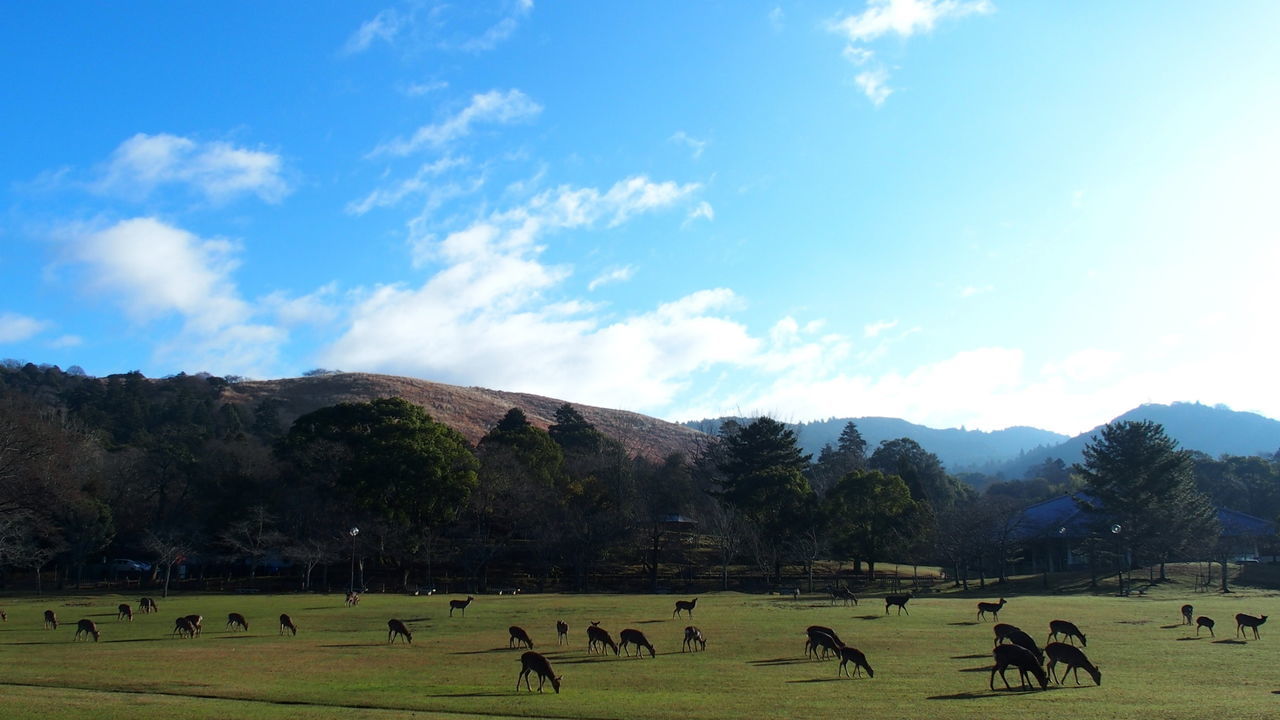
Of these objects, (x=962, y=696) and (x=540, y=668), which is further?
(x=540, y=668)

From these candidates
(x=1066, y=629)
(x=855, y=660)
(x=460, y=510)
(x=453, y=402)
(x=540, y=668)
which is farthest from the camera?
(x=453, y=402)

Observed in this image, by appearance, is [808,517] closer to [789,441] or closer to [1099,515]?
[789,441]

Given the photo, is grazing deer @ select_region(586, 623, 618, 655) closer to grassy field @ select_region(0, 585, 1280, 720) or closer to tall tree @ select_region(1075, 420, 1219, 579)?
grassy field @ select_region(0, 585, 1280, 720)

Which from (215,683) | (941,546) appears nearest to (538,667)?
(215,683)

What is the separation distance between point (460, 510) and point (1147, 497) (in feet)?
168

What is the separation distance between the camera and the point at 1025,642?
66.1 ft

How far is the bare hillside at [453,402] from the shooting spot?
13162 centimetres

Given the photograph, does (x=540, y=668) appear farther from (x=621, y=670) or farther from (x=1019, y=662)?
(x=1019, y=662)

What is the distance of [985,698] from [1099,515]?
5556 cm

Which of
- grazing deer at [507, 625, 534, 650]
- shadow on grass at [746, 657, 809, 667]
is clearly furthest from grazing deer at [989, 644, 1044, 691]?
grazing deer at [507, 625, 534, 650]

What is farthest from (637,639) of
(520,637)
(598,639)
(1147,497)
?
(1147,497)

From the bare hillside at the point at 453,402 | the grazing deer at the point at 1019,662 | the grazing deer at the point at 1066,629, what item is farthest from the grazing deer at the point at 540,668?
the bare hillside at the point at 453,402

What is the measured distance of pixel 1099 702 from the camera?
14.6m

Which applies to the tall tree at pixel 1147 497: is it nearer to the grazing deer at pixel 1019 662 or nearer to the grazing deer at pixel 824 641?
the grazing deer at pixel 824 641
